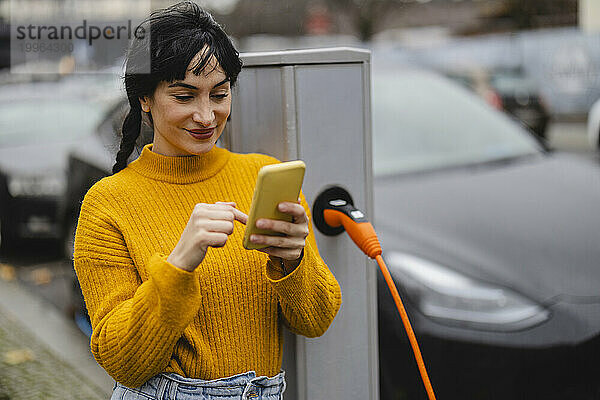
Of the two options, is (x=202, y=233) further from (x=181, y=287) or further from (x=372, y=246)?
(x=372, y=246)

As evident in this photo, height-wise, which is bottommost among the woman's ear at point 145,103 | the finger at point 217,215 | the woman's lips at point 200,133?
the finger at point 217,215

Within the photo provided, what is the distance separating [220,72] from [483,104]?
311cm

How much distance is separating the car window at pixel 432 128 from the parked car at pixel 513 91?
22.3 ft

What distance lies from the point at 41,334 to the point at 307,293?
2674mm

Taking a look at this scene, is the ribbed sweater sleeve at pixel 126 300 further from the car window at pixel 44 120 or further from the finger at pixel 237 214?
the car window at pixel 44 120

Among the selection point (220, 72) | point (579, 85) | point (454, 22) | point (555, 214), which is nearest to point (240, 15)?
point (454, 22)

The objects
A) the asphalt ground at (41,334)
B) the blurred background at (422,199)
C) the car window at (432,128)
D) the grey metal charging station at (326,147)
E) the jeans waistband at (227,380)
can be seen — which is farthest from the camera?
the car window at (432,128)

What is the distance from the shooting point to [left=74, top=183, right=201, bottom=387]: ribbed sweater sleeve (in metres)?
1.25

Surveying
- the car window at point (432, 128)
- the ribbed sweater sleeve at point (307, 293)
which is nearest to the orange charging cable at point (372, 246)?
the ribbed sweater sleeve at point (307, 293)

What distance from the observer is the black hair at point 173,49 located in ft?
4.34

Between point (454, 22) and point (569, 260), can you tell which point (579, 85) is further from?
point (454, 22)

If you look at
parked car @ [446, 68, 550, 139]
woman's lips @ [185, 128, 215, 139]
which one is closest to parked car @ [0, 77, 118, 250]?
woman's lips @ [185, 128, 215, 139]

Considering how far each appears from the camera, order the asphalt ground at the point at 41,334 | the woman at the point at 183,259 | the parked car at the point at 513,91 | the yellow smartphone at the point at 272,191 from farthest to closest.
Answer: the parked car at the point at 513,91
the asphalt ground at the point at 41,334
the woman at the point at 183,259
the yellow smartphone at the point at 272,191

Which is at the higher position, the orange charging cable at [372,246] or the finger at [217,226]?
the finger at [217,226]
